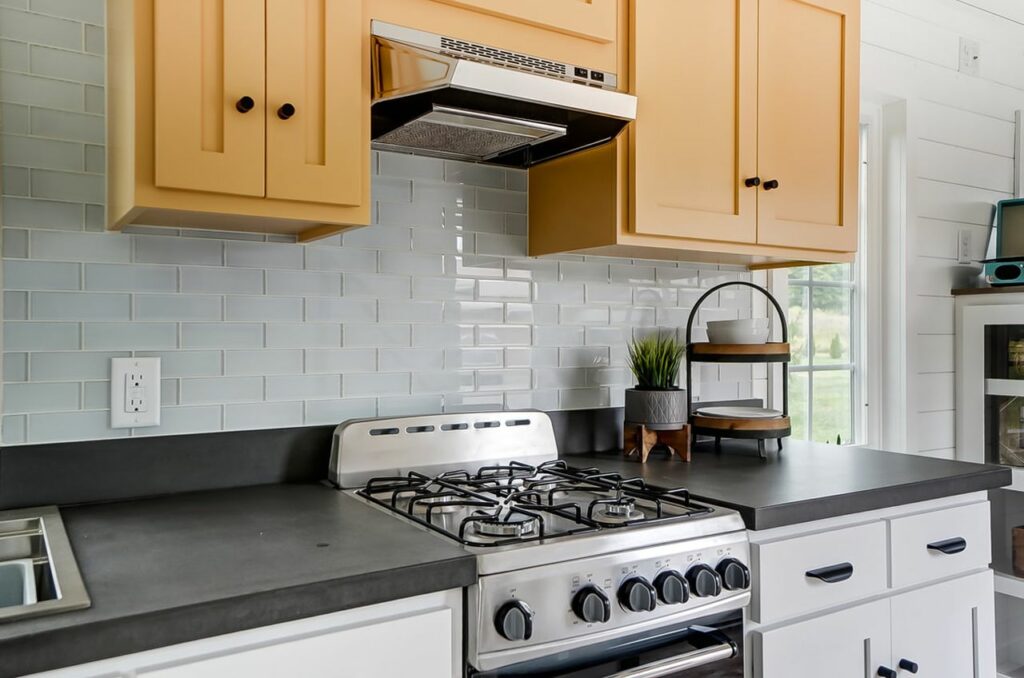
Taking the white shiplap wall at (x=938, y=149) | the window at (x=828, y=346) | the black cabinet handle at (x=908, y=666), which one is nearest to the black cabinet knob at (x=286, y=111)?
the black cabinet handle at (x=908, y=666)

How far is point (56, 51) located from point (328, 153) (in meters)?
0.61

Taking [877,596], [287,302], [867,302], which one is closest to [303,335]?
[287,302]

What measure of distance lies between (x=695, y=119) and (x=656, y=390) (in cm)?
72

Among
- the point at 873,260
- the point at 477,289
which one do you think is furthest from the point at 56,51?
the point at 873,260

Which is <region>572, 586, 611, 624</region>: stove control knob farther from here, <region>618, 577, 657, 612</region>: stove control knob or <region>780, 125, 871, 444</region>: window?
<region>780, 125, 871, 444</region>: window

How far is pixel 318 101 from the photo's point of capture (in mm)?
1535

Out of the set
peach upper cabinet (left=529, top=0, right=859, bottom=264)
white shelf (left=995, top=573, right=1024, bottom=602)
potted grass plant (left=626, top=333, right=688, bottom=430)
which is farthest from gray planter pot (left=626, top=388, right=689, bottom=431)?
white shelf (left=995, top=573, right=1024, bottom=602)

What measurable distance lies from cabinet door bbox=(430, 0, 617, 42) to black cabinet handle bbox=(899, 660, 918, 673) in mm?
1616

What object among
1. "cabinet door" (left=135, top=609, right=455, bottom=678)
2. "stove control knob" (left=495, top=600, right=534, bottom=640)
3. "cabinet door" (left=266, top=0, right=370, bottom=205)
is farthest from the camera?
"cabinet door" (left=266, top=0, right=370, bottom=205)

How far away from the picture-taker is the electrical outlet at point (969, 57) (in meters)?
3.34

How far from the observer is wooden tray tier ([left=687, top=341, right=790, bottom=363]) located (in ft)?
7.46

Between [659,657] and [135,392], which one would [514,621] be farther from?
[135,392]

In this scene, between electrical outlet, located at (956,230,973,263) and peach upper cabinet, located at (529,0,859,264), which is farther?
electrical outlet, located at (956,230,973,263)

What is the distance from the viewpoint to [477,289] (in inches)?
84.1
